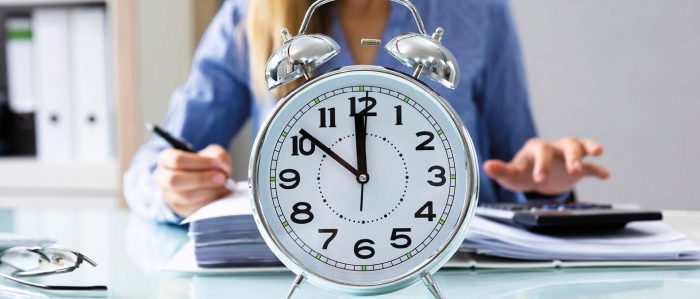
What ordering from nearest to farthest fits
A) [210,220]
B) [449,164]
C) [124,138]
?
1. [449,164]
2. [210,220]
3. [124,138]

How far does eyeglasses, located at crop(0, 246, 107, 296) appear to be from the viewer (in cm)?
62

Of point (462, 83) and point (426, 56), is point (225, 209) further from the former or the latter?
point (462, 83)

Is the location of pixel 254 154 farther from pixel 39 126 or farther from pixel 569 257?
pixel 39 126

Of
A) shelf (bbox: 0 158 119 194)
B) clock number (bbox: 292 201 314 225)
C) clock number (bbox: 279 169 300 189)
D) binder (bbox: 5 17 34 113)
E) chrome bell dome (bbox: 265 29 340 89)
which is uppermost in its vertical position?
binder (bbox: 5 17 34 113)

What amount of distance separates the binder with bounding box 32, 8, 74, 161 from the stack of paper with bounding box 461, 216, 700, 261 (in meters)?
1.54

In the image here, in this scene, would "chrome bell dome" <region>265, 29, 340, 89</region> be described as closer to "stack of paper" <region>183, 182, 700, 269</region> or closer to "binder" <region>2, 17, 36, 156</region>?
"stack of paper" <region>183, 182, 700, 269</region>

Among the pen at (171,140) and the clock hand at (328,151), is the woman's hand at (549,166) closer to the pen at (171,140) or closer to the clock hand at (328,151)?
the pen at (171,140)

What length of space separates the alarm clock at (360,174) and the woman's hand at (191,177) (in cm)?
32

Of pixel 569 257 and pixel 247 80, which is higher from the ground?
pixel 247 80

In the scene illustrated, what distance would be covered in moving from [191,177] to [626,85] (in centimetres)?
145

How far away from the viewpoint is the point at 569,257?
69 centimetres

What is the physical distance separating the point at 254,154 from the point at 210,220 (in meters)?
0.16

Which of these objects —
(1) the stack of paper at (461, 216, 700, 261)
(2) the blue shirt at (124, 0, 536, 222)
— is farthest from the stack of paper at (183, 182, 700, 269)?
(2) the blue shirt at (124, 0, 536, 222)

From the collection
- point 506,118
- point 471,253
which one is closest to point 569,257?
point 471,253
